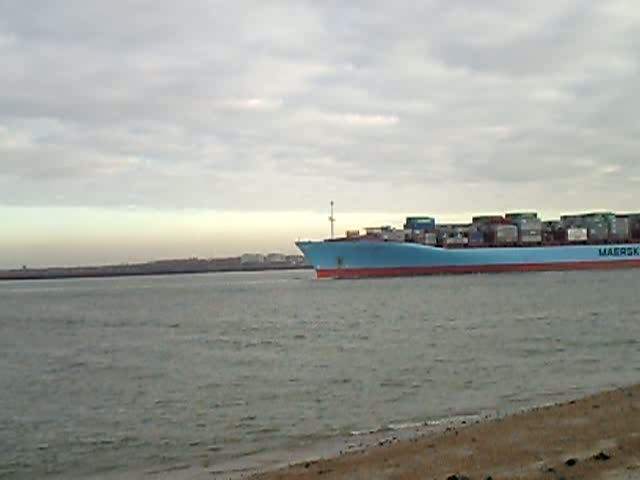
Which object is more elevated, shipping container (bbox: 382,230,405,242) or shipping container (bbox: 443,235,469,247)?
shipping container (bbox: 382,230,405,242)

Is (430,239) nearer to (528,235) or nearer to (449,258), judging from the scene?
(449,258)

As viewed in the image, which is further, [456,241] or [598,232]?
[598,232]

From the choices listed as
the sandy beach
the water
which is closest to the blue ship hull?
the water

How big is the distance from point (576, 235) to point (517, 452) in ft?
257

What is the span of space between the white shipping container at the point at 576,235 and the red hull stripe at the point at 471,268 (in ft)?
8.15

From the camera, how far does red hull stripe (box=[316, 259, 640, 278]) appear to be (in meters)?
80.6

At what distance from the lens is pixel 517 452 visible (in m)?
8.82

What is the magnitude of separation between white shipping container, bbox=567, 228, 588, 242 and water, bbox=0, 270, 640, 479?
4566 centimetres

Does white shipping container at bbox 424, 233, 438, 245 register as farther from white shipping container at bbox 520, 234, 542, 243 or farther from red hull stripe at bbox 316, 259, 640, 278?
white shipping container at bbox 520, 234, 542, 243

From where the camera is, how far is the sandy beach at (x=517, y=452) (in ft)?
25.3

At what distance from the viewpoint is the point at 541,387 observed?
16219 mm

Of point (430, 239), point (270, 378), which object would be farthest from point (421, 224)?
point (270, 378)

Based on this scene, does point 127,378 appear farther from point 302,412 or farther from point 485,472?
point 485,472

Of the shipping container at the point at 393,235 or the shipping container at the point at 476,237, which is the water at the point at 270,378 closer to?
the shipping container at the point at 393,235
